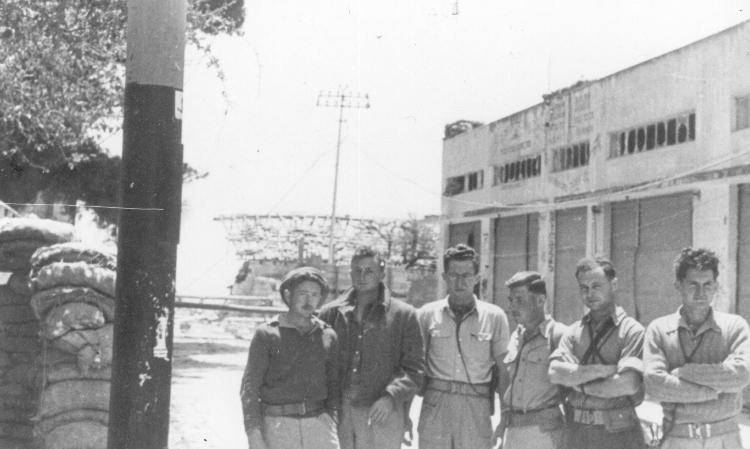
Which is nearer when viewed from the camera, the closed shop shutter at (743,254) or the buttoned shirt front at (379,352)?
the buttoned shirt front at (379,352)

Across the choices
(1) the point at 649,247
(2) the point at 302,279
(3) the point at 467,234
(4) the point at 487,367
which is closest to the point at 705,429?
(4) the point at 487,367

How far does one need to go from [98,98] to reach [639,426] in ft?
26.5

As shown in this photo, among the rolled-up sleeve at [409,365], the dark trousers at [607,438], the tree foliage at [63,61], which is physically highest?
the tree foliage at [63,61]

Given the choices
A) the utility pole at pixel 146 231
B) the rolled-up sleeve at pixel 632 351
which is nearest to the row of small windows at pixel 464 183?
the rolled-up sleeve at pixel 632 351

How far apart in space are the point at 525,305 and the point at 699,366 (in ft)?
3.28

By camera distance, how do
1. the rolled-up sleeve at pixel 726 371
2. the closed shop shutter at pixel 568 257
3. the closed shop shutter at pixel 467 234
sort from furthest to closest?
the closed shop shutter at pixel 467 234
the closed shop shutter at pixel 568 257
the rolled-up sleeve at pixel 726 371

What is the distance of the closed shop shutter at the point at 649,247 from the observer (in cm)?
1617

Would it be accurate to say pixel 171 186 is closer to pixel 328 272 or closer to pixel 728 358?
pixel 728 358

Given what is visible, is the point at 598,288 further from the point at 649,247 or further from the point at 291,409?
the point at 649,247

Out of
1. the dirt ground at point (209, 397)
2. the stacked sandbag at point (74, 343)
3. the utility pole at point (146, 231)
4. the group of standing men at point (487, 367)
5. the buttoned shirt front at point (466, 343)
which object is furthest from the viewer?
the dirt ground at point (209, 397)

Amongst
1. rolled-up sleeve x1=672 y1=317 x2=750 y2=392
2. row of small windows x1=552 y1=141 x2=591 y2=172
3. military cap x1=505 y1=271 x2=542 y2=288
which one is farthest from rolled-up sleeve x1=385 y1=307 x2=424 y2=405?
row of small windows x1=552 y1=141 x2=591 y2=172

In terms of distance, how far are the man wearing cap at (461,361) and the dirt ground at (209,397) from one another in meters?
3.87

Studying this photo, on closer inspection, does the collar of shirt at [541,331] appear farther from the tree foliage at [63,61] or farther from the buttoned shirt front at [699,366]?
the tree foliage at [63,61]

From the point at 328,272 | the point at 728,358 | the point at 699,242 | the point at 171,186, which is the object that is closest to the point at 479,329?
the point at 728,358
